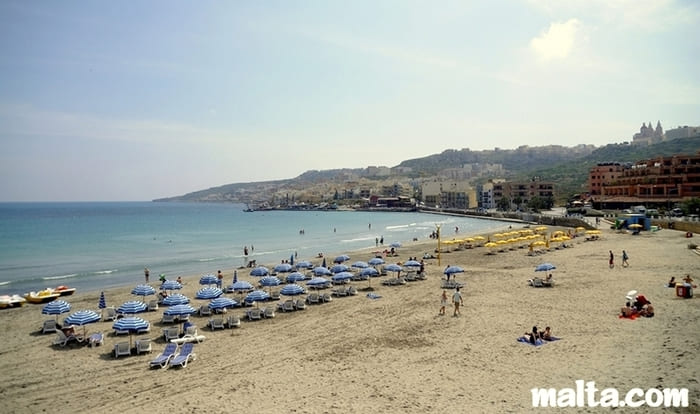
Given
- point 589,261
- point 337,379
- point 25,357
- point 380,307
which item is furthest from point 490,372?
point 589,261

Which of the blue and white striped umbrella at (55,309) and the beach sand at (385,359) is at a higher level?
the blue and white striped umbrella at (55,309)

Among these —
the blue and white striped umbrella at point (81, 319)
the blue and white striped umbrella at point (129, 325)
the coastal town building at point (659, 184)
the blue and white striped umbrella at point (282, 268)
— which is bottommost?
the blue and white striped umbrella at point (282, 268)

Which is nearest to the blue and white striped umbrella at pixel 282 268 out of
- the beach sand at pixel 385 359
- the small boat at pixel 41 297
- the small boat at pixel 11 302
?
the beach sand at pixel 385 359

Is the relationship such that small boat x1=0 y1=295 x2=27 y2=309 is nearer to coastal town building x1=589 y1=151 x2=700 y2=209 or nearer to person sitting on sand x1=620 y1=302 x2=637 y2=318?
person sitting on sand x1=620 y1=302 x2=637 y2=318

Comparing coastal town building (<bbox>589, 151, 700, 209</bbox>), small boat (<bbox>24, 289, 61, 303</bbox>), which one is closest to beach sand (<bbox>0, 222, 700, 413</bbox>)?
small boat (<bbox>24, 289, 61, 303</bbox>)

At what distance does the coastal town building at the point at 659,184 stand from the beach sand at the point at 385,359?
48718 millimetres

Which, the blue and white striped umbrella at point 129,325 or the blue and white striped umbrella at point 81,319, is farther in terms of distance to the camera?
the blue and white striped umbrella at point 81,319

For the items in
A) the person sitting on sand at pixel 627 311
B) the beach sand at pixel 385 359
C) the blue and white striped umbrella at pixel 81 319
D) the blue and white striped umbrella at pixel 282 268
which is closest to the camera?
the beach sand at pixel 385 359

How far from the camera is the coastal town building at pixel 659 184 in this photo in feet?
196

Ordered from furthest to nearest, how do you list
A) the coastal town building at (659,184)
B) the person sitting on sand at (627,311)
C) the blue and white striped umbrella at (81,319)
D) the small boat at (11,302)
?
the coastal town building at (659,184), the small boat at (11,302), the person sitting on sand at (627,311), the blue and white striped umbrella at (81,319)

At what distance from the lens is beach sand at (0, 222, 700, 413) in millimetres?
9820

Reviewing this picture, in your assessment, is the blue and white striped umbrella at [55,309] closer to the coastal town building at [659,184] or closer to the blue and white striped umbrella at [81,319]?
the blue and white striped umbrella at [81,319]

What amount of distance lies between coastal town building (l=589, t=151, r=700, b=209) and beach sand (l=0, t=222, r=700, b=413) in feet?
160

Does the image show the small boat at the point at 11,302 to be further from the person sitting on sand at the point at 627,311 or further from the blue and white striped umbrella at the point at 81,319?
the person sitting on sand at the point at 627,311
